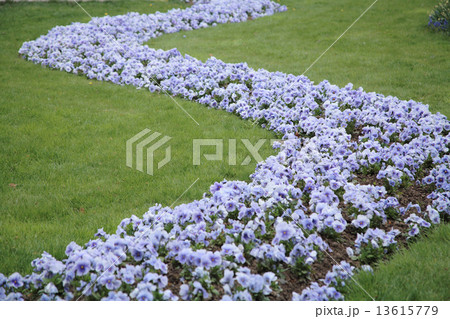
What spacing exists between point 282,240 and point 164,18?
10.9 metres

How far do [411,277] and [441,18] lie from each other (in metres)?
10.6

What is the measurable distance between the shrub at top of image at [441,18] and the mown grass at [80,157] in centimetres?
774

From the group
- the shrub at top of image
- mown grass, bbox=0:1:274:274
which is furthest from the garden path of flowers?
the shrub at top of image

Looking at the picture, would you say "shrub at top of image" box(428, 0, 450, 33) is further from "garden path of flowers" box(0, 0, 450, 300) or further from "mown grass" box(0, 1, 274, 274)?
"mown grass" box(0, 1, 274, 274)

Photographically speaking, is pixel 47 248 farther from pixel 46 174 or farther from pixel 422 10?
pixel 422 10

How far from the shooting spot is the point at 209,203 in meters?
4.03

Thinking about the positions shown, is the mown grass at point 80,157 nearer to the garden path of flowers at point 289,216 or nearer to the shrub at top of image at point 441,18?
the garden path of flowers at point 289,216

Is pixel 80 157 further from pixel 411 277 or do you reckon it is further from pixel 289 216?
pixel 411 277

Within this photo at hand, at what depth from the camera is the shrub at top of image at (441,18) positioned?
1110 centimetres

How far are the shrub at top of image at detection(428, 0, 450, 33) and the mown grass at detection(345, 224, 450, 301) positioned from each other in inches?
378

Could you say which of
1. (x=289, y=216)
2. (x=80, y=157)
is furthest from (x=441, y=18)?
(x=80, y=157)

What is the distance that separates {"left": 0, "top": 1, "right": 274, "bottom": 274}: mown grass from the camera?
407 centimetres

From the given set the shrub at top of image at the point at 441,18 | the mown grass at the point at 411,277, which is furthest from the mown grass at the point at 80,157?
the shrub at top of image at the point at 441,18
